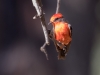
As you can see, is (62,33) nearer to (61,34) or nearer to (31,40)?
(61,34)

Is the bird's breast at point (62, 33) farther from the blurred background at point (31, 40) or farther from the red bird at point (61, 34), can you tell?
the blurred background at point (31, 40)

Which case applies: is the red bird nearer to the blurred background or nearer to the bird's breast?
the bird's breast

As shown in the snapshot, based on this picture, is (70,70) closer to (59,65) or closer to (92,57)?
(59,65)

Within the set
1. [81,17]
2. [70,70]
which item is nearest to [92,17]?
[81,17]

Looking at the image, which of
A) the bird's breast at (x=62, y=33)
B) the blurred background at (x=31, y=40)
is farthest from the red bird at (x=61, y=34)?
the blurred background at (x=31, y=40)

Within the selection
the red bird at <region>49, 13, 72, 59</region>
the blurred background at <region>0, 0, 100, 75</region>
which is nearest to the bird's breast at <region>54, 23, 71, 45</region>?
the red bird at <region>49, 13, 72, 59</region>

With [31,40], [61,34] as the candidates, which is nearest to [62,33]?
[61,34]
